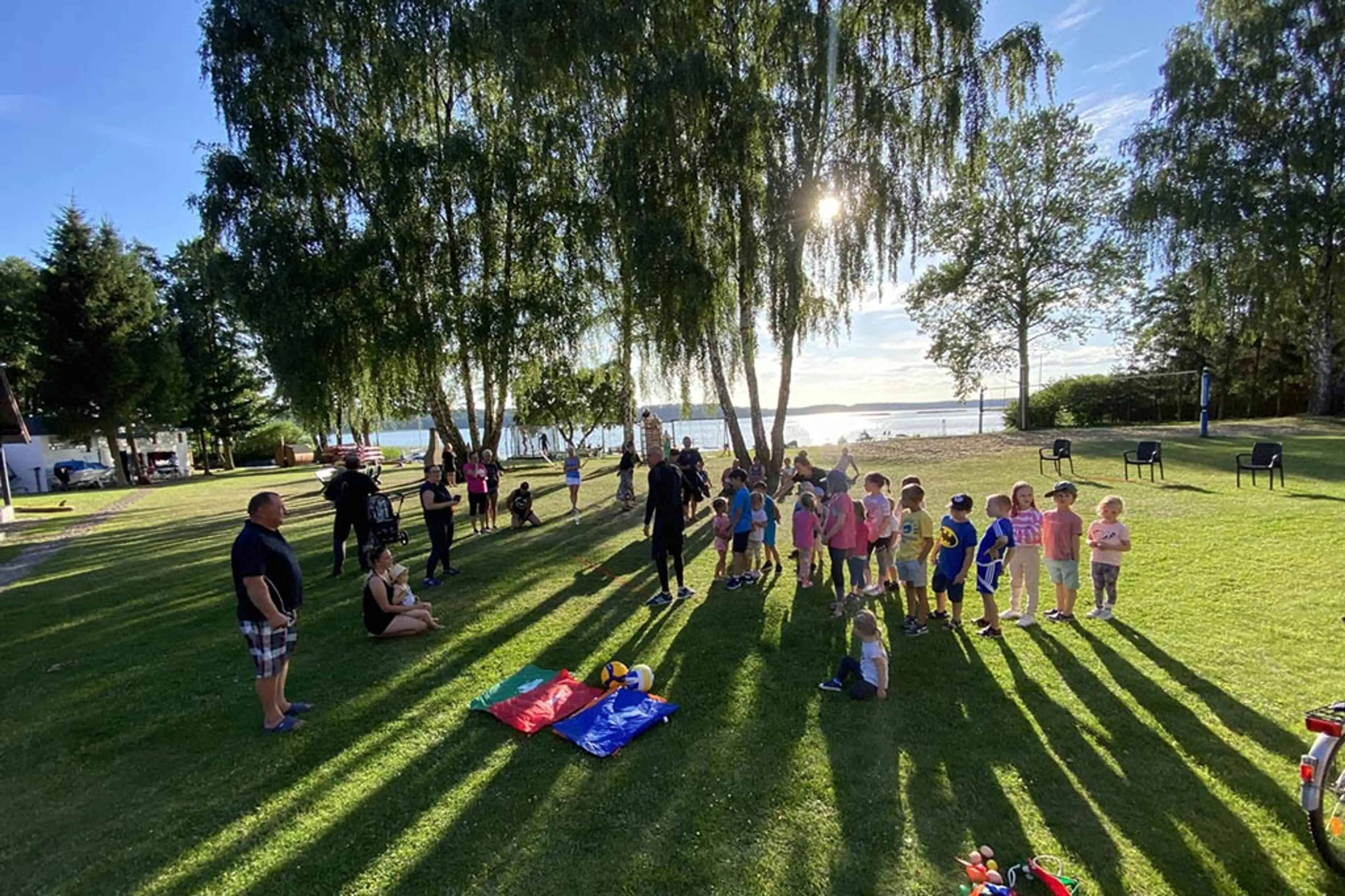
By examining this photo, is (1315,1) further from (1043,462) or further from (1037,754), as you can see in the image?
(1037,754)

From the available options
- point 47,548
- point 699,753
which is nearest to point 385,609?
point 699,753

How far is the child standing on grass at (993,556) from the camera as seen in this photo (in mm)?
5543

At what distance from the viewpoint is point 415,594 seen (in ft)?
26.3

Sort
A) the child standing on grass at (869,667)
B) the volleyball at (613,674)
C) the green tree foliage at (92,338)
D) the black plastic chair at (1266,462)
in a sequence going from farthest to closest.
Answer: the green tree foliage at (92,338) < the black plastic chair at (1266,462) < the volleyball at (613,674) < the child standing on grass at (869,667)

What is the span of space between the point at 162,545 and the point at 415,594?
8.77 meters

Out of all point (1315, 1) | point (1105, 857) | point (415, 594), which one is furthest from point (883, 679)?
point (1315, 1)

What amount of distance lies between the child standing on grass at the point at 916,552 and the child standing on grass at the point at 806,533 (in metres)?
1.58

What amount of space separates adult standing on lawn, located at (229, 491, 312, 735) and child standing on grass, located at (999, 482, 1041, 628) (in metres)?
6.13

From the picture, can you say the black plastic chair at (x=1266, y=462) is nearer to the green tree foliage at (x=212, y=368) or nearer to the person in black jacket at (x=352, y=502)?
the person in black jacket at (x=352, y=502)

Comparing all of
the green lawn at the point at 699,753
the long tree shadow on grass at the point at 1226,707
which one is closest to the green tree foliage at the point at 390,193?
the green lawn at the point at 699,753

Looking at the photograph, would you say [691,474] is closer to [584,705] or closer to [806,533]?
[806,533]

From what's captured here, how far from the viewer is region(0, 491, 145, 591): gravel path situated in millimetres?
10703

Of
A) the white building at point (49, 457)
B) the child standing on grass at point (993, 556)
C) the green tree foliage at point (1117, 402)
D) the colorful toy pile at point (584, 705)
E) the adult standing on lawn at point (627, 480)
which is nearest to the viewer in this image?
the colorful toy pile at point (584, 705)

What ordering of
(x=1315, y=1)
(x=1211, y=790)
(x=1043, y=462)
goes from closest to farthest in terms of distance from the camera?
(x=1211, y=790) < (x=1043, y=462) < (x=1315, y=1)
